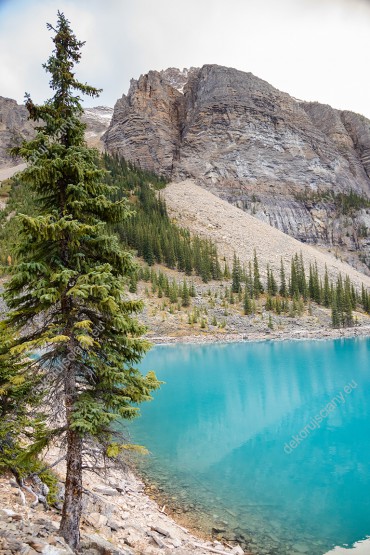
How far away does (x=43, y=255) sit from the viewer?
729 cm

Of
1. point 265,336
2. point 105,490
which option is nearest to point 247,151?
point 265,336

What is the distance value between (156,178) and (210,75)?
236 ft

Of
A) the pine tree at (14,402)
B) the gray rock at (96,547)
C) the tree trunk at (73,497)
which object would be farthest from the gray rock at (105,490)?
the tree trunk at (73,497)

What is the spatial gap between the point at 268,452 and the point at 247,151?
15295 centimetres

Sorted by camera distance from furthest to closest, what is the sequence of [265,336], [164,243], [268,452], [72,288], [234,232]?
[234,232]
[164,243]
[265,336]
[268,452]
[72,288]

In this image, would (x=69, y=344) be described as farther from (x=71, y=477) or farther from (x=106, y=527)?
(x=106, y=527)

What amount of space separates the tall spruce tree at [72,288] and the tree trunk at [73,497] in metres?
0.02

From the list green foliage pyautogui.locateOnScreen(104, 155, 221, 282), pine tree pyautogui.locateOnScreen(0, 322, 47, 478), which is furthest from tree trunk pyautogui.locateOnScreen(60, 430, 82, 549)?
green foliage pyautogui.locateOnScreen(104, 155, 221, 282)

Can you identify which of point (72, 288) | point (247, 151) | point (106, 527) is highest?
point (247, 151)

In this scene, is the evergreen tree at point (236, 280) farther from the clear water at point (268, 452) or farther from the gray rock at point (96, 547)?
the gray rock at point (96, 547)

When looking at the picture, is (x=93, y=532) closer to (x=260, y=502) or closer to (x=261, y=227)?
(x=260, y=502)

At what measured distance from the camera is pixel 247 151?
6073 inches

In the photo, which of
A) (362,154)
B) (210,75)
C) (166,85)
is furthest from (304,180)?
(166,85)

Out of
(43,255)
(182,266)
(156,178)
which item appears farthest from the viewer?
(156,178)
